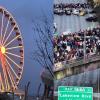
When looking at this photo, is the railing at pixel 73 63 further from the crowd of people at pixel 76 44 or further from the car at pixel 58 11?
the car at pixel 58 11

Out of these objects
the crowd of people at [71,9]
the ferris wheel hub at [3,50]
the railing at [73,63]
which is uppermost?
the ferris wheel hub at [3,50]

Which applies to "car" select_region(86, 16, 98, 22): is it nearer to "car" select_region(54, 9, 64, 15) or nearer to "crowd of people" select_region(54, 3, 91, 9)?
"crowd of people" select_region(54, 3, 91, 9)

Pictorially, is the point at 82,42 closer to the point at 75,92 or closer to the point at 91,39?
the point at 91,39

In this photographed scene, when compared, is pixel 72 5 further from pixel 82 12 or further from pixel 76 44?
pixel 76 44

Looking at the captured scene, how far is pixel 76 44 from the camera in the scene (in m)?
6.96

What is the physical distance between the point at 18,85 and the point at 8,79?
1019 mm

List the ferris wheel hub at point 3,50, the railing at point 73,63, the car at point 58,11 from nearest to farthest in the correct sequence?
the railing at point 73,63 < the car at point 58,11 < the ferris wheel hub at point 3,50

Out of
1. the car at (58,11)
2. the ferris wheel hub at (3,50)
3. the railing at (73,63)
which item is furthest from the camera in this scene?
the ferris wheel hub at (3,50)

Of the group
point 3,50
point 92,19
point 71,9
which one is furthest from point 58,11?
point 3,50

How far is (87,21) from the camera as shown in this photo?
6.94 m

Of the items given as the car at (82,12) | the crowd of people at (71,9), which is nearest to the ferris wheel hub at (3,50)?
the crowd of people at (71,9)

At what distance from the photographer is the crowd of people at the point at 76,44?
6770 mm

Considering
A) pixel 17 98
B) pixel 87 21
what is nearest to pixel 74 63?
pixel 87 21

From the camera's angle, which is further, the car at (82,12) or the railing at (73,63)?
the car at (82,12)
